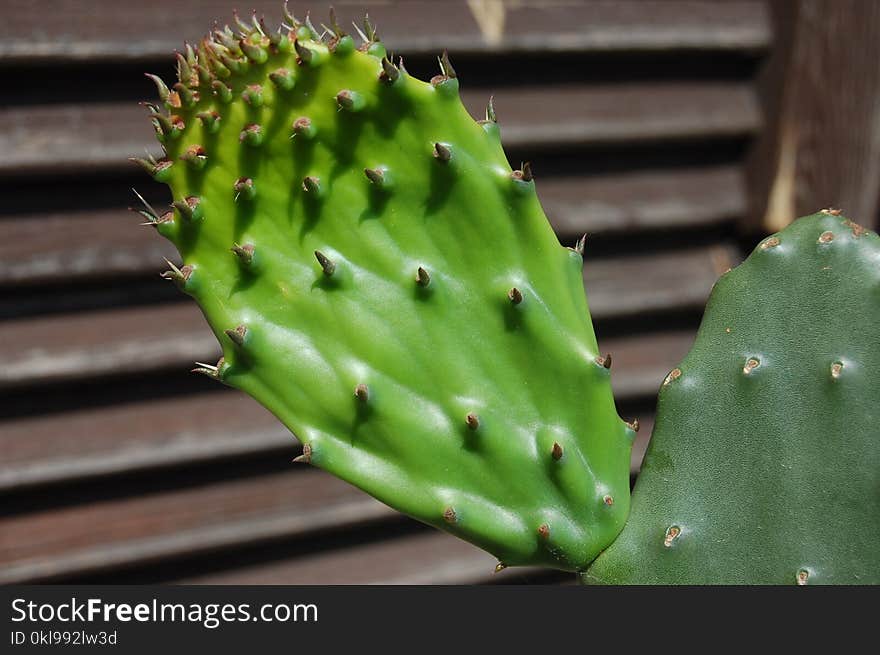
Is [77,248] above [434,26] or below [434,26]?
below

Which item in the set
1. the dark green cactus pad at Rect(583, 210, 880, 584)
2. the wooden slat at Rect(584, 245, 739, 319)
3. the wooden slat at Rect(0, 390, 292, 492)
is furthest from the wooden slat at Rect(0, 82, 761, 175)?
the dark green cactus pad at Rect(583, 210, 880, 584)

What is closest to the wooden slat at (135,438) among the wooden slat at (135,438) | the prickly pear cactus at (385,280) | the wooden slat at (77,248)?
the wooden slat at (135,438)

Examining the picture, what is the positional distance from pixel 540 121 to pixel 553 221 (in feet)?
Result: 0.66

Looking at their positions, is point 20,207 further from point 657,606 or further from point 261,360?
point 657,606

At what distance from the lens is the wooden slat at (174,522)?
1.69 metres

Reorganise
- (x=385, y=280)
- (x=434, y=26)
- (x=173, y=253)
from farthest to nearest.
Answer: (x=434, y=26) → (x=173, y=253) → (x=385, y=280)

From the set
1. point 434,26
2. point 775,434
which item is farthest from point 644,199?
point 775,434

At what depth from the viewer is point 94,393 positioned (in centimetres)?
168

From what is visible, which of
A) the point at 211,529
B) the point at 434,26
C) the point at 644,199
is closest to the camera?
the point at 434,26

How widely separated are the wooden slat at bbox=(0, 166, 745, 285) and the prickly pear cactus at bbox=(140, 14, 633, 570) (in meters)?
0.97

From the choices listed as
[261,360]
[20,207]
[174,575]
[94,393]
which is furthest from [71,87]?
[261,360]

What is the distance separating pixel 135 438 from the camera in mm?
1697

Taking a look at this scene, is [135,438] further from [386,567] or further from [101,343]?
[386,567]

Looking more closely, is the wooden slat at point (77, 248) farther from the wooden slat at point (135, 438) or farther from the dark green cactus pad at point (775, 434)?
the dark green cactus pad at point (775, 434)
